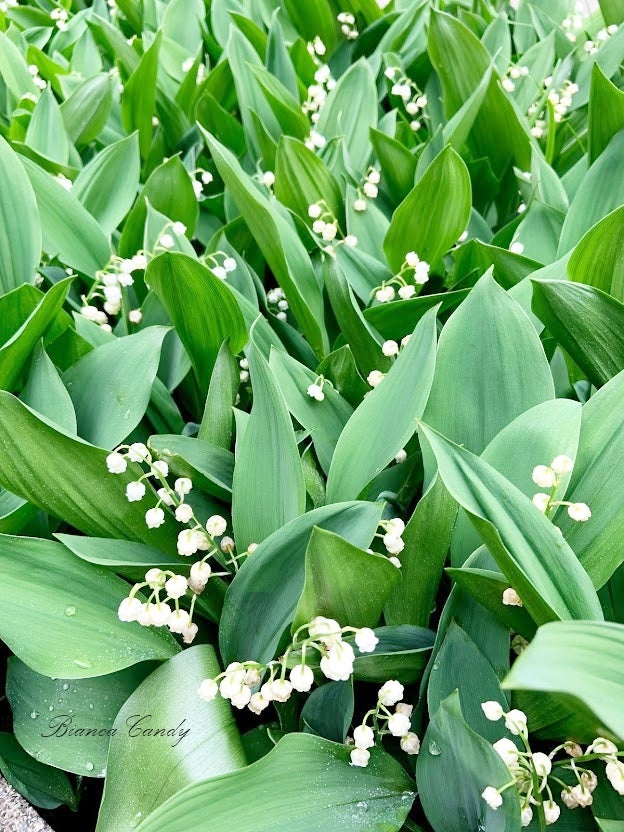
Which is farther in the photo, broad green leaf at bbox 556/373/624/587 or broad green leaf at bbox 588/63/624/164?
broad green leaf at bbox 588/63/624/164

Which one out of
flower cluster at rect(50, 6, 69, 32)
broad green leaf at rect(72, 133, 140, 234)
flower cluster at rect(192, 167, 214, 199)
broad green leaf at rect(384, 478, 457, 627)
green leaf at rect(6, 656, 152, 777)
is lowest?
green leaf at rect(6, 656, 152, 777)

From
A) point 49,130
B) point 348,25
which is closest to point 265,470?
point 49,130

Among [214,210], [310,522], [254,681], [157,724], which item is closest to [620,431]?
[310,522]

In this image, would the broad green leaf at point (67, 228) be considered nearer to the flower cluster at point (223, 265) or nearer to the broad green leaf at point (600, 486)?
the flower cluster at point (223, 265)

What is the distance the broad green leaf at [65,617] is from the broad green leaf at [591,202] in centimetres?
76

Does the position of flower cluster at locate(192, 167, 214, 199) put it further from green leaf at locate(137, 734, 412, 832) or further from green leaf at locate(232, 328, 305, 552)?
green leaf at locate(137, 734, 412, 832)

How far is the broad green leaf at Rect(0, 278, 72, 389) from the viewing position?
862 mm

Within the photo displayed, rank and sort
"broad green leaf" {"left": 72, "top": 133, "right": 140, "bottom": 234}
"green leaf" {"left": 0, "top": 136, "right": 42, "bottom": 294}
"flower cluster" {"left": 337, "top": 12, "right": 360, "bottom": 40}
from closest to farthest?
"green leaf" {"left": 0, "top": 136, "right": 42, "bottom": 294} → "broad green leaf" {"left": 72, "top": 133, "right": 140, "bottom": 234} → "flower cluster" {"left": 337, "top": 12, "right": 360, "bottom": 40}

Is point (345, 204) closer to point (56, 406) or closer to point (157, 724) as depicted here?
point (56, 406)

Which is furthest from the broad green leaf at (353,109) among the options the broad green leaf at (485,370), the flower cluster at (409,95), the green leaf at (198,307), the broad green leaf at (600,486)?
the broad green leaf at (600,486)

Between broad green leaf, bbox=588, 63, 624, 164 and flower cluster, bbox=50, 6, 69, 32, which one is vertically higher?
flower cluster, bbox=50, 6, 69, 32

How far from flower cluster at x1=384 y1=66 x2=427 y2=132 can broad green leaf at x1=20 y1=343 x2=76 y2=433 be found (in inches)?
38.8

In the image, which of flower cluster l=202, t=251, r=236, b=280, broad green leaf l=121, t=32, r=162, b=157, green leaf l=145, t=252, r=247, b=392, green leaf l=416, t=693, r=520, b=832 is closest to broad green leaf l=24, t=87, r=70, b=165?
broad green leaf l=121, t=32, r=162, b=157

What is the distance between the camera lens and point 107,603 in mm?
800
